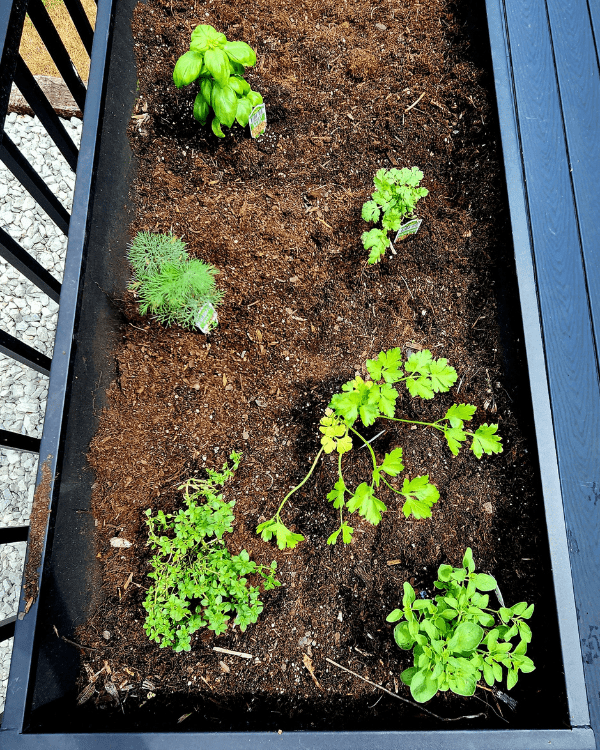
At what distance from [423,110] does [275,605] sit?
82.8 inches

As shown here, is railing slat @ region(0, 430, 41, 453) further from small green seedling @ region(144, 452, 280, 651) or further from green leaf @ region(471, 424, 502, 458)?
green leaf @ region(471, 424, 502, 458)

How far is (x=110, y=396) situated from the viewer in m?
1.62

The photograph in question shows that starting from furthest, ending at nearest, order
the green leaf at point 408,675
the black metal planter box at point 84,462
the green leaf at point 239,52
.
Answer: the green leaf at point 239,52 → the green leaf at point 408,675 → the black metal planter box at point 84,462

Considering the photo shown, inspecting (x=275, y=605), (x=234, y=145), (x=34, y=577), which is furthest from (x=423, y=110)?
(x=34, y=577)

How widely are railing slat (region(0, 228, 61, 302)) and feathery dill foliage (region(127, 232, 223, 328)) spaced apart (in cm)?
27

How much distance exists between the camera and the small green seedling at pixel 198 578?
1.33 m

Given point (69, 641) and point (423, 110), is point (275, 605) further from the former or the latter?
point (423, 110)

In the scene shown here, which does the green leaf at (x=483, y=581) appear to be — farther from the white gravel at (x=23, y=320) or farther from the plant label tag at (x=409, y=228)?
the white gravel at (x=23, y=320)

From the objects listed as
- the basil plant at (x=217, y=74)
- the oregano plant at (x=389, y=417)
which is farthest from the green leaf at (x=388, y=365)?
the basil plant at (x=217, y=74)

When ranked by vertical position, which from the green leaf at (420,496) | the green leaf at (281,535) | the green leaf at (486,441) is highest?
the green leaf at (486,441)

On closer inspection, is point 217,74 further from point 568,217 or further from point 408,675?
point 408,675

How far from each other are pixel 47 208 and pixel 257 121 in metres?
0.87

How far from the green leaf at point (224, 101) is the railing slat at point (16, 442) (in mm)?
1344

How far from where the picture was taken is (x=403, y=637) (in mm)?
1327
